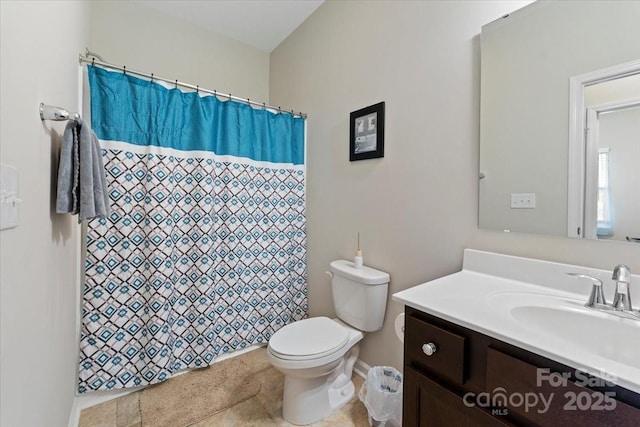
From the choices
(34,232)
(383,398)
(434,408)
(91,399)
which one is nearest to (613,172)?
(434,408)

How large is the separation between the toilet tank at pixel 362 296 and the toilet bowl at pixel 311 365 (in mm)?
75

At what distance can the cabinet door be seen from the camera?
2.48 feet

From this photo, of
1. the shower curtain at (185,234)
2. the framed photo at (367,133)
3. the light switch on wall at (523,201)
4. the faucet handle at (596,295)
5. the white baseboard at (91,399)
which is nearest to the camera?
the faucet handle at (596,295)

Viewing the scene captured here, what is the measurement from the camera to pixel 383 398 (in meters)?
1.36

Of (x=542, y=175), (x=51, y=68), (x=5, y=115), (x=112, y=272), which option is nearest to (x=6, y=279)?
(x=5, y=115)

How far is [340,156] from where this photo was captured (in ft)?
6.44

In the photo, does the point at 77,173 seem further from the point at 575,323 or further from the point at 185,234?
the point at 575,323

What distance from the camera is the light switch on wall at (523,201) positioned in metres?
1.11

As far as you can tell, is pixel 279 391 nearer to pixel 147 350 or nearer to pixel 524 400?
pixel 147 350

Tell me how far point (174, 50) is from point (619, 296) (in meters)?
2.97

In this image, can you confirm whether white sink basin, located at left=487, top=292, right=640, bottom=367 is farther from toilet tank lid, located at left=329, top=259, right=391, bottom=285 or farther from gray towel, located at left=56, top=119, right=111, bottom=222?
gray towel, located at left=56, top=119, right=111, bottom=222

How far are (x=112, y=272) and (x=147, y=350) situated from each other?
1.70ft

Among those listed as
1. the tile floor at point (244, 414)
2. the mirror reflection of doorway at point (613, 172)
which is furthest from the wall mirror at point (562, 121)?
the tile floor at point (244, 414)

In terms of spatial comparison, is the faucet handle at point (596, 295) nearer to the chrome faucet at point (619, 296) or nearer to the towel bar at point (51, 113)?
the chrome faucet at point (619, 296)
